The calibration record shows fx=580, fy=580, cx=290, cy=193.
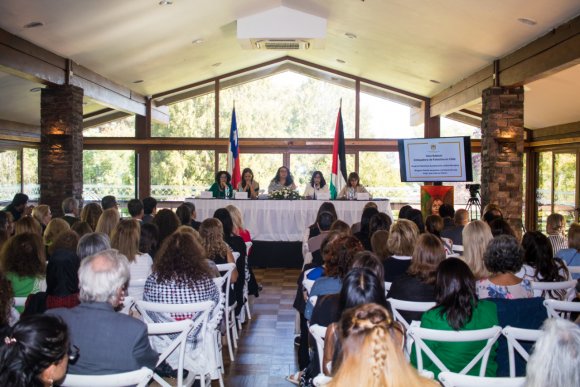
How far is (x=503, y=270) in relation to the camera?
3.56 m

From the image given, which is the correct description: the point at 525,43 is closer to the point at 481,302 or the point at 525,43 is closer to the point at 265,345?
the point at 265,345

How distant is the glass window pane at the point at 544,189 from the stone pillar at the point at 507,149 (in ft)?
12.0

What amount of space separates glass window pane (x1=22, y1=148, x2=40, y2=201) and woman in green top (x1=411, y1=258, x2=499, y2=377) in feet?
36.0

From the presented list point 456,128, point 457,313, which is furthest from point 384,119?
point 457,313

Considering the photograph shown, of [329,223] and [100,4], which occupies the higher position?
[100,4]

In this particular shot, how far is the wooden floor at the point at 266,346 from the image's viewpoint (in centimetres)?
438

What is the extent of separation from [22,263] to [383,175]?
1052 centimetres

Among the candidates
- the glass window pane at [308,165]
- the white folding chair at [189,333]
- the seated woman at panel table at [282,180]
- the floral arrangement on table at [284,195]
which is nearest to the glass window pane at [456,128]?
the glass window pane at [308,165]

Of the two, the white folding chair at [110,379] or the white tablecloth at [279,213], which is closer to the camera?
the white folding chair at [110,379]

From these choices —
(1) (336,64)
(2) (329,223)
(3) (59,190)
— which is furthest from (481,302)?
(1) (336,64)

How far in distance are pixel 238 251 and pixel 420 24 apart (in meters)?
4.87

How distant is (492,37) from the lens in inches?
315

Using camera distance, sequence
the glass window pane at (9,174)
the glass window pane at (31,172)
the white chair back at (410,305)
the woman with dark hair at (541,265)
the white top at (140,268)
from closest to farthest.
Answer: the white chair back at (410,305) → the woman with dark hair at (541,265) → the white top at (140,268) → the glass window pane at (9,174) → the glass window pane at (31,172)

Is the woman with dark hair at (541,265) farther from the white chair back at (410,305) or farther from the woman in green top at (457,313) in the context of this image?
the woman in green top at (457,313)
